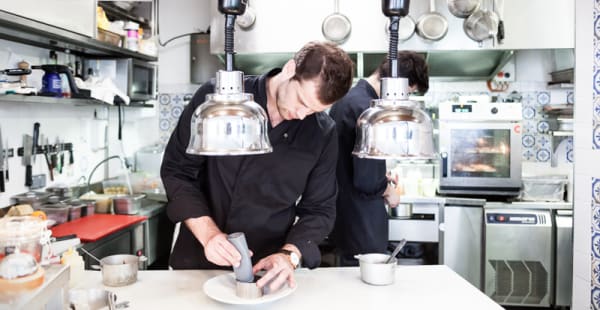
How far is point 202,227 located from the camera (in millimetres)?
1908

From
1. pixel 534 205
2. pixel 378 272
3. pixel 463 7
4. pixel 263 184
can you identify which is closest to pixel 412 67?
pixel 263 184

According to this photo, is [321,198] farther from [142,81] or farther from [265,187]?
[142,81]

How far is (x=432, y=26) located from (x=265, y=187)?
112 inches

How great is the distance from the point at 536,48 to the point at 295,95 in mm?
3223

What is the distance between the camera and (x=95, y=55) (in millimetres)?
4094

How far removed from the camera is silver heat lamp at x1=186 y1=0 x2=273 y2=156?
121 cm

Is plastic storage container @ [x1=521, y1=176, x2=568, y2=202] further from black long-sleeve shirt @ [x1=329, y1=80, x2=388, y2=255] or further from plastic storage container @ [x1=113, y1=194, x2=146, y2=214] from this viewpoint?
plastic storage container @ [x1=113, y1=194, x2=146, y2=214]

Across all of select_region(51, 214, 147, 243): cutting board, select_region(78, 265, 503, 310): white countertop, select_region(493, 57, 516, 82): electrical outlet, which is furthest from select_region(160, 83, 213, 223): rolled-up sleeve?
select_region(493, 57, 516, 82): electrical outlet

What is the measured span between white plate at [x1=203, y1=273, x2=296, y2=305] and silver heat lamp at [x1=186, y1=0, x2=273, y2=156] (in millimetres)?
555

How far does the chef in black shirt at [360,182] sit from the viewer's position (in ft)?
9.07

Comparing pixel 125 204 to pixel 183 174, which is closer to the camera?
pixel 183 174

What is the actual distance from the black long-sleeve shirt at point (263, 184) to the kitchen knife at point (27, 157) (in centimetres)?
180

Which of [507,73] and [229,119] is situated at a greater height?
[507,73]

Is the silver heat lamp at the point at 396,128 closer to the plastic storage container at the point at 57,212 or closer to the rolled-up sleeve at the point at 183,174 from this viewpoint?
the rolled-up sleeve at the point at 183,174
